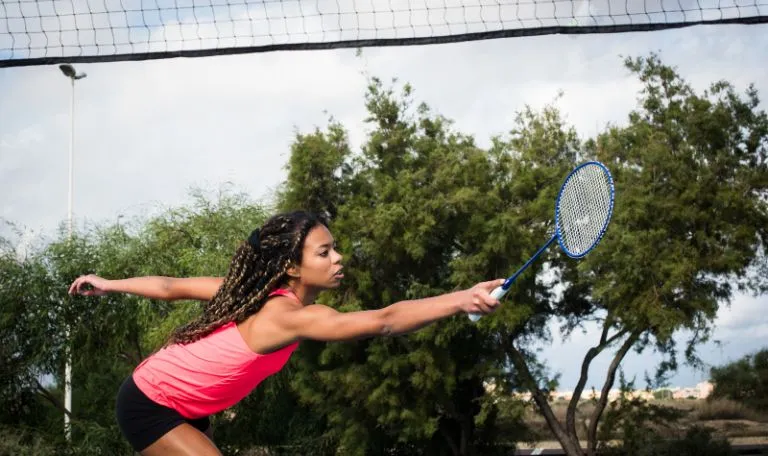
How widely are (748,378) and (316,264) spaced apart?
21345 millimetres

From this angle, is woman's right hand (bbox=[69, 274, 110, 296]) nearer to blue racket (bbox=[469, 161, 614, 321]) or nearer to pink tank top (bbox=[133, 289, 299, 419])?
pink tank top (bbox=[133, 289, 299, 419])

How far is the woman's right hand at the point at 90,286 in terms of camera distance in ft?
16.7

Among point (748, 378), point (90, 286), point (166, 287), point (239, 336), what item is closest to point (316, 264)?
point (239, 336)

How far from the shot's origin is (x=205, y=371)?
4.08 metres

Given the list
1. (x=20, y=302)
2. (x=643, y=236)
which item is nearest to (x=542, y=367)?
(x=643, y=236)

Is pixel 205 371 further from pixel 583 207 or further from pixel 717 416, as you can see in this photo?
pixel 717 416

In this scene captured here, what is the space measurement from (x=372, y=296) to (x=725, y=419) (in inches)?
363

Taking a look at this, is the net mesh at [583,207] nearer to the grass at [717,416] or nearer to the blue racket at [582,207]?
the blue racket at [582,207]

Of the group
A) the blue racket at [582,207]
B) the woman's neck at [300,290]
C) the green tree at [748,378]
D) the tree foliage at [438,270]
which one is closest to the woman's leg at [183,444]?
the woman's neck at [300,290]

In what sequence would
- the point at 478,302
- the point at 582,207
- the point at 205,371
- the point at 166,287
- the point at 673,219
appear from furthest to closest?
the point at 673,219
the point at 582,207
the point at 166,287
the point at 205,371
the point at 478,302

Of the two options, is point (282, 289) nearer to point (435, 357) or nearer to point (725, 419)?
point (435, 357)

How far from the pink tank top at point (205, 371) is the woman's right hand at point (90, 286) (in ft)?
3.19

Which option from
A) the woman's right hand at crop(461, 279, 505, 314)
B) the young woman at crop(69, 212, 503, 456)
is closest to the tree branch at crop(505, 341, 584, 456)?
the young woman at crop(69, 212, 503, 456)

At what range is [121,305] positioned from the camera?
22.5 m
